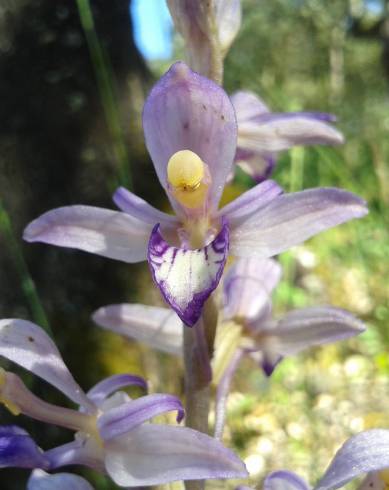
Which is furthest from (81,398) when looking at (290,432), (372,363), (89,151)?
(372,363)

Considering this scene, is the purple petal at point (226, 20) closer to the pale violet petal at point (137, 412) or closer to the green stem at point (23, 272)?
the pale violet petal at point (137, 412)

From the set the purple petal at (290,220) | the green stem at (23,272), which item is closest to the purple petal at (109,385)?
the purple petal at (290,220)

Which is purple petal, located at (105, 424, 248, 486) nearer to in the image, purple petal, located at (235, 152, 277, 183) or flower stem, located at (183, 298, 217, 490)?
flower stem, located at (183, 298, 217, 490)

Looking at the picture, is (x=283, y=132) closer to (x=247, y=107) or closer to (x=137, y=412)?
(x=247, y=107)

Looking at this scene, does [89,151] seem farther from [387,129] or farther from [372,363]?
[387,129]

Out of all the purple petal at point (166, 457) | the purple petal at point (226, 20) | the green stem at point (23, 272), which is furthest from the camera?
the green stem at point (23, 272)

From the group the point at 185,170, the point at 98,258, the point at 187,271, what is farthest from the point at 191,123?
the point at 98,258
